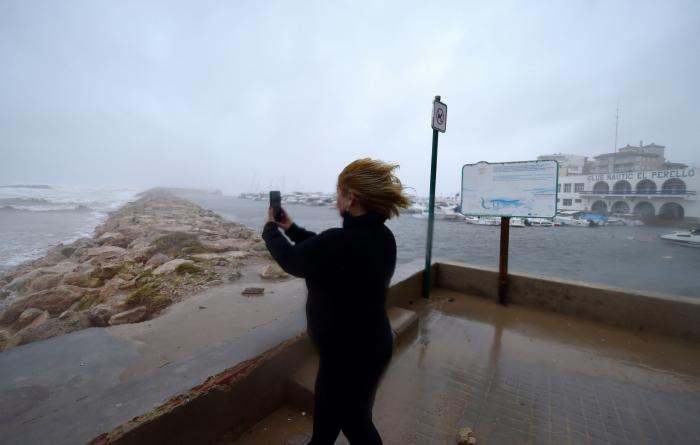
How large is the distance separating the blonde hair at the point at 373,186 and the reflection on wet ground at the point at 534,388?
5.06ft

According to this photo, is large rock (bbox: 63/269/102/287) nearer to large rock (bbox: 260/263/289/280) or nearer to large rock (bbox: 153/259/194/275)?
large rock (bbox: 153/259/194/275)

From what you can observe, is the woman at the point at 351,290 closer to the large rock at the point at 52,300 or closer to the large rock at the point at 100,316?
the large rock at the point at 100,316

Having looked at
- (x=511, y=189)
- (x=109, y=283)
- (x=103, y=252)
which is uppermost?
(x=511, y=189)

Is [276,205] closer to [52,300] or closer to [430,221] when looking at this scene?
[430,221]

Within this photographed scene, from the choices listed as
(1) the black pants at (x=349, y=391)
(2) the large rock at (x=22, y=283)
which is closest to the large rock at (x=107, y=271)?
(2) the large rock at (x=22, y=283)

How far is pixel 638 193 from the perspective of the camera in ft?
139

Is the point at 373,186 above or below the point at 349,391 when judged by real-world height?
above

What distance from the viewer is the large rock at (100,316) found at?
4.34 m

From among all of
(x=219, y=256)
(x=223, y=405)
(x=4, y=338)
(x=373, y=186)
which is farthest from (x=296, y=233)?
(x=219, y=256)

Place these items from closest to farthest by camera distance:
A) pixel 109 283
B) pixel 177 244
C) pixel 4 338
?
pixel 4 338 → pixel 109 283 → pixel 177 244

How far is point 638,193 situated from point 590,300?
5259 cm

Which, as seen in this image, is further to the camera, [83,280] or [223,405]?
[83,280]

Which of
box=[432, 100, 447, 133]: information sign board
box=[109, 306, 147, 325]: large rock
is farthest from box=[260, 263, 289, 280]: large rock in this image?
box=[432, 100, 447, 133]: information sign board

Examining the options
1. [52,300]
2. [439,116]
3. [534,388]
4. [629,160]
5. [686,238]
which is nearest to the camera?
[534,388]
